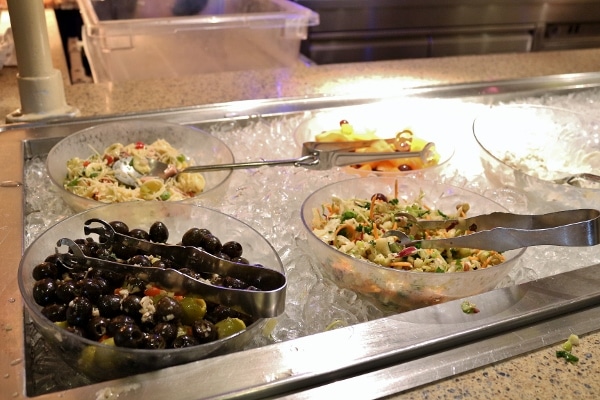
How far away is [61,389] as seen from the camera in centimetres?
67

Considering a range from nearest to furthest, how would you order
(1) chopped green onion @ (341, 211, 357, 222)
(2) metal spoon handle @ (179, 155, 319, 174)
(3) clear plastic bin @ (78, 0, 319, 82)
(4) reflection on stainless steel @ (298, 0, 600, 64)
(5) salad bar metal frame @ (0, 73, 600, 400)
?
(5) salad bar metal frame @ (0, 73, 600, 400) → (1) chopped green onion @ (341, 211, 357, 222) → (2) metal spoon handle @ (179, 155, 319, 174) → (3) clear plastic bin @ (78, 0, 319, 82) → (4) reflection on stainless steel @ (298, 0, 600, 64)

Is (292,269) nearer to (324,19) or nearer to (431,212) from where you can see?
(431,212)

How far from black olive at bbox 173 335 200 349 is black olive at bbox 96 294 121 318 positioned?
0.08 m

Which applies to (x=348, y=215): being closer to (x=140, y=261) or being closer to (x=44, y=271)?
(x=140, y=261)

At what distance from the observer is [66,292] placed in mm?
703

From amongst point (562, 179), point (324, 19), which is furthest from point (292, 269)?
point (324, 19)

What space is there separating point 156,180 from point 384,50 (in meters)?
2.52

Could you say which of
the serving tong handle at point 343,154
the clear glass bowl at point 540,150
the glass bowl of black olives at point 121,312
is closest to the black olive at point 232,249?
the glass bowl of black olives at point 121,312

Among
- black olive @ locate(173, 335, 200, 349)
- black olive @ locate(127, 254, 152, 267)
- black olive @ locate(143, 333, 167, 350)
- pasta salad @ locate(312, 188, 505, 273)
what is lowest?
pasta salad @ locate(312, 188, 505, 273)

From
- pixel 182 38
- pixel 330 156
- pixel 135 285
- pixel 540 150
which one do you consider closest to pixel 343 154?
pixel 330 156

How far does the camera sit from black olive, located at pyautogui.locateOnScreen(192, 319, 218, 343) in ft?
2.24

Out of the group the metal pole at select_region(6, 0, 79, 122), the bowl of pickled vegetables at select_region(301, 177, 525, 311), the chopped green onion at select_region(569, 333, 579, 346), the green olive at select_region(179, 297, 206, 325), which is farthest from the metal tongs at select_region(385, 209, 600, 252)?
the metal pole at select_region(6, 0, 79, 122)

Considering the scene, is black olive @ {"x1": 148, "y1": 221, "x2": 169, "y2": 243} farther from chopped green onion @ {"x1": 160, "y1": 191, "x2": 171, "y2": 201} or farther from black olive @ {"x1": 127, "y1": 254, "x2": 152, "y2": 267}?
chopped green onion @ {"x1": 160, "y1": 191, "x2": 171, "y2": 201}

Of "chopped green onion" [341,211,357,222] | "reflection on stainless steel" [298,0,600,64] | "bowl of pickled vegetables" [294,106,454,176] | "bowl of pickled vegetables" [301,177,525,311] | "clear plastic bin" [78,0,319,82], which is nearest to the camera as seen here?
"bowl of pickled vegetables" [301,177,525,311]
